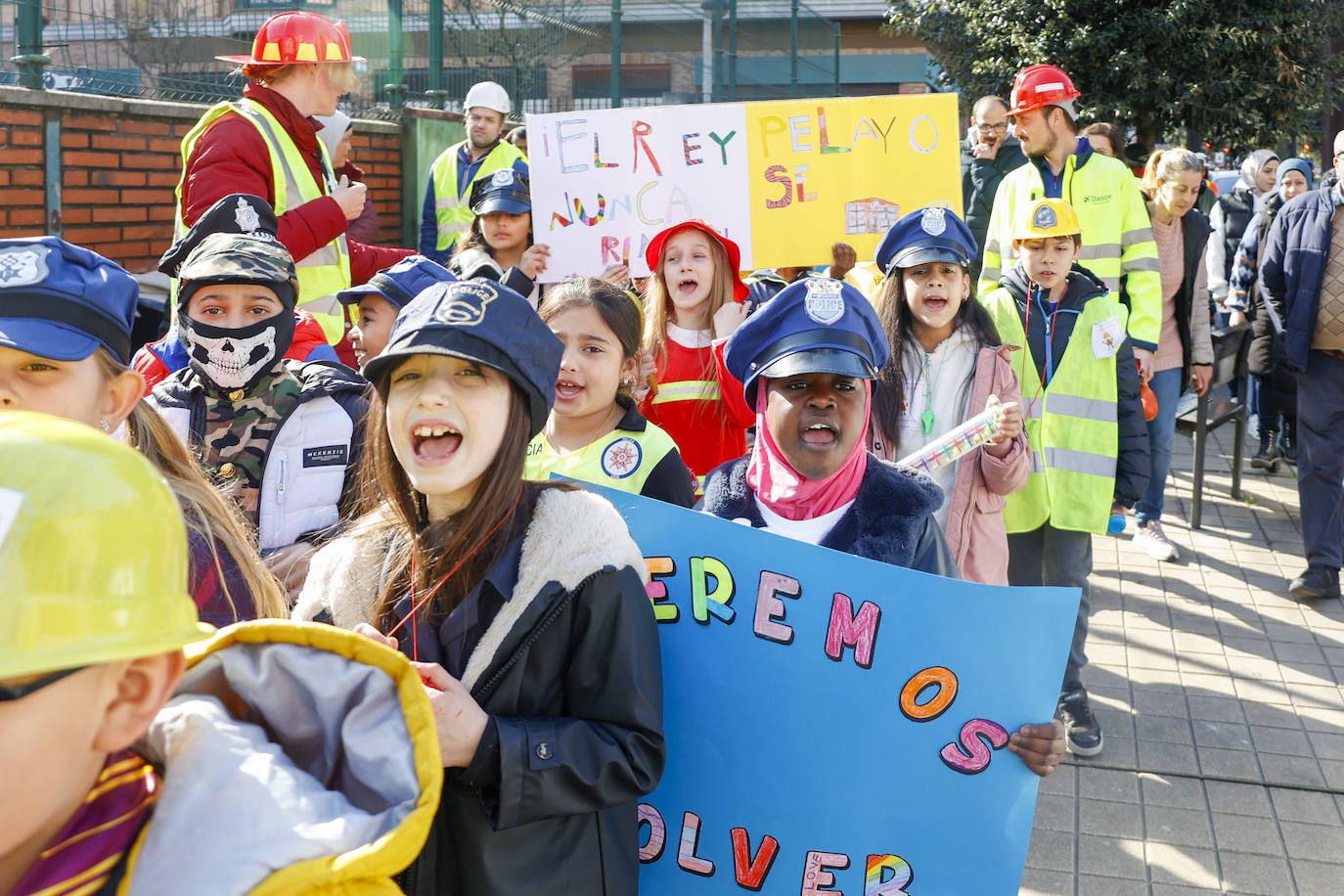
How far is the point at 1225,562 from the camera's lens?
702 cm

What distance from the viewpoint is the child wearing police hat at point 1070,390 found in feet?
14.8

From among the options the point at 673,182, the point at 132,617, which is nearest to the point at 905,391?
the point at 673,182

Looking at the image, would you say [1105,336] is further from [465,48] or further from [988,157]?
[465,48]

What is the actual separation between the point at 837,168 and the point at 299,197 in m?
2.27

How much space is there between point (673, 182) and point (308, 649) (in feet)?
14.3

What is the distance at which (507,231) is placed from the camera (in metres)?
5.73

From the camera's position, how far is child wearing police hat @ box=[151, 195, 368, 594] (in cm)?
286

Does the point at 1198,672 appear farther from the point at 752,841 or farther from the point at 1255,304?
the point at 752,841

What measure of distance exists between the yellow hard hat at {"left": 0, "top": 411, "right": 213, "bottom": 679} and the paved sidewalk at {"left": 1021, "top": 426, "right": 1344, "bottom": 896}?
3.36 m

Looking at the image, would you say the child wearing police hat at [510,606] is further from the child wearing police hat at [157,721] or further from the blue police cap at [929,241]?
the blue police cap at [929,241]

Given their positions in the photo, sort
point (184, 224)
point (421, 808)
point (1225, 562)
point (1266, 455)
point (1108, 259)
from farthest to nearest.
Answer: point (1266, 455), point (1225, 562), point (1108, 259), point (184, 224), point (421, 808)

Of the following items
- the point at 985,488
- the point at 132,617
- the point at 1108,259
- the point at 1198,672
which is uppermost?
the point at 1108,259

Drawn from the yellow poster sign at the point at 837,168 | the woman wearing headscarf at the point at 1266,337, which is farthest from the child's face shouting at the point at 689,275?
the woman wearing headscarf at the point at 1266,337

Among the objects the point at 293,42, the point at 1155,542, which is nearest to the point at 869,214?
the point at 293,42
